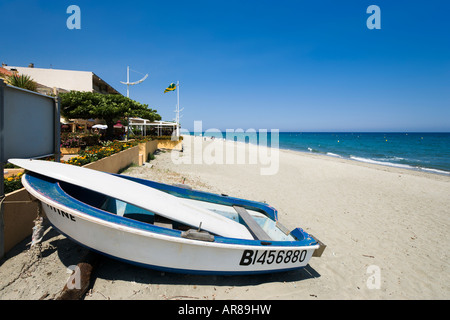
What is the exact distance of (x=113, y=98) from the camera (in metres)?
16.7

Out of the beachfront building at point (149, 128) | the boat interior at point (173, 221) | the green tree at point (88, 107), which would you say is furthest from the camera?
the beachfront building at point (149, 128)

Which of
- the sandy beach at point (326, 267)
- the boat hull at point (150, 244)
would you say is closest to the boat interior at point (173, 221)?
the boat hull at point (150, 244)

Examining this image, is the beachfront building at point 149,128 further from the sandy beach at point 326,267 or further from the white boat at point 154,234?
the white boat at point 154,234

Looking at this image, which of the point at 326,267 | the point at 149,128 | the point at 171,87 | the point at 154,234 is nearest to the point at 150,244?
the point at 154,234

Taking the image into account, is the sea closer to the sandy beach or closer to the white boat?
the sandy beach

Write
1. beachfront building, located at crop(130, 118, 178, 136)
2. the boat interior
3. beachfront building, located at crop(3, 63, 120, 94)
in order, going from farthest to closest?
beachfront building, located at crop(130, 118, 178, 136) → beachfront building, located at crop(3, 63, 120, 94) → the boat interior

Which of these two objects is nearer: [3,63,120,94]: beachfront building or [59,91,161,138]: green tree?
[59,91,161,138]: green tree

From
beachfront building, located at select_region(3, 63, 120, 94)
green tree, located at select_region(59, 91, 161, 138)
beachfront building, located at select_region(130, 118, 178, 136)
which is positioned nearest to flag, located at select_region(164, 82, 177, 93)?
beachfront building, located at select_region(130, 118, 178, 136)

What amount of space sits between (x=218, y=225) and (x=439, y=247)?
6551 millimetres

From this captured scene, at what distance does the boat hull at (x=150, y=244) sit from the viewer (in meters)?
2.58

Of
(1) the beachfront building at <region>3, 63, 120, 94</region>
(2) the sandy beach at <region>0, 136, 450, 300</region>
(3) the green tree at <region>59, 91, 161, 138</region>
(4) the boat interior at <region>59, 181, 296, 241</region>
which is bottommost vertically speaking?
(2) the sandy beach at <region>0, 136, 450, 300</region>

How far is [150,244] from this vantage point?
8.82ft

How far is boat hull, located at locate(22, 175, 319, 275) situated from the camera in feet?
8.46
